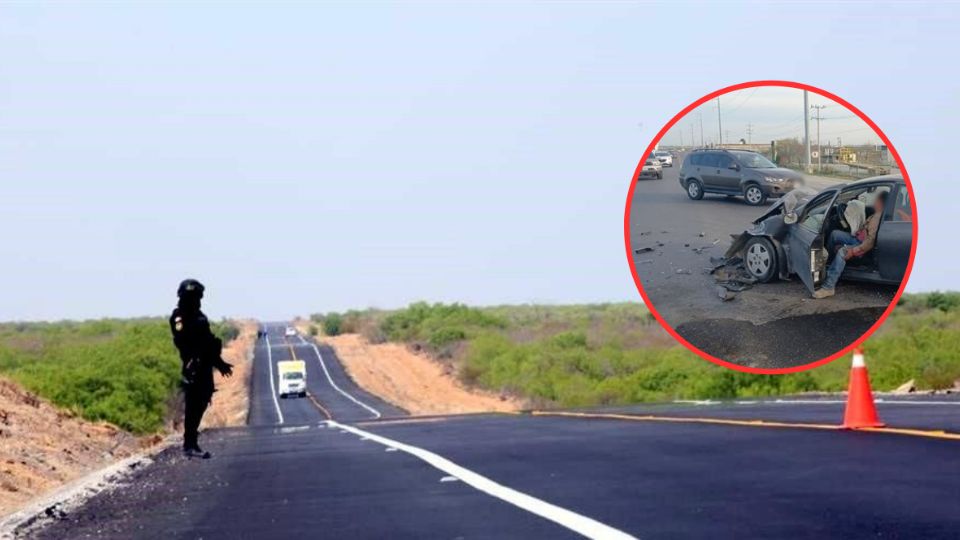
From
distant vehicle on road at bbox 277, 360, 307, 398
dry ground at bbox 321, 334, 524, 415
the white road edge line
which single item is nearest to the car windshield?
dry ground at bbox 321, 334, 524, 415

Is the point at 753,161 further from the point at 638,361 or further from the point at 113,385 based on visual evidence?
the point at 638,361

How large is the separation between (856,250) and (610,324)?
10277 cm

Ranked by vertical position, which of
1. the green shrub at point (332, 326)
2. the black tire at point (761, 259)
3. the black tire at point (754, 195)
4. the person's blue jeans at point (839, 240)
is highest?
the green shrub at point (332, 326)

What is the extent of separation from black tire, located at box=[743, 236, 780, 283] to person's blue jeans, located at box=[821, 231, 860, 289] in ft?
1.46

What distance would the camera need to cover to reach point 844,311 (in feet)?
40.8

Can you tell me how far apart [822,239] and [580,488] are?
12.8 ft

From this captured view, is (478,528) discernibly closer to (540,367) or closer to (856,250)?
(856,250)

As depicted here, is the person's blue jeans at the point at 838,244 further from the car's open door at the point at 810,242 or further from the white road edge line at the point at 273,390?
the white road edge line at the point at 273,390

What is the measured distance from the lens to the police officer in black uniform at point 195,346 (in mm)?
11344

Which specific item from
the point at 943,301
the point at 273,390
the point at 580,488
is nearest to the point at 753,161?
the point at 580,488

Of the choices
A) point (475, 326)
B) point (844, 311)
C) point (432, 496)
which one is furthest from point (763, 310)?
point (475, 326)

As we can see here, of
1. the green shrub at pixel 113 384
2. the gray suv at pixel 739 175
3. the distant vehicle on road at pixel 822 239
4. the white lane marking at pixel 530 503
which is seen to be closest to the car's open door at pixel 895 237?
the distant vehicle on road at pixel 822 239

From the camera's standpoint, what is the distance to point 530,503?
8.55 metres

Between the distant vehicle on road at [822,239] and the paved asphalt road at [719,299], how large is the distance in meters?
0.11
